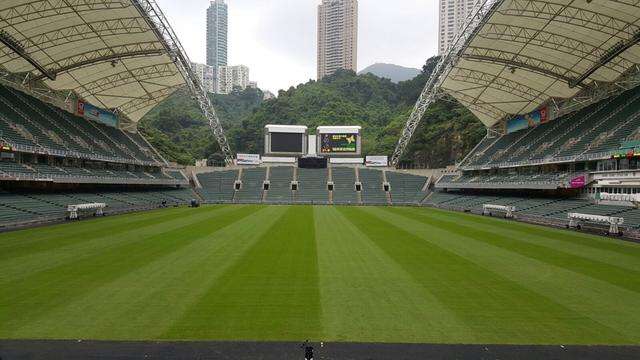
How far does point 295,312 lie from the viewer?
10406mm

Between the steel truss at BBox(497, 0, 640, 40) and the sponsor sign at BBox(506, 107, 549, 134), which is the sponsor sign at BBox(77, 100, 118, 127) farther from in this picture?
the sponsor sign at BBox(506, 107, 549, 134)

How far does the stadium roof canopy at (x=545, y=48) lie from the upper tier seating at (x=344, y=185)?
847 inches

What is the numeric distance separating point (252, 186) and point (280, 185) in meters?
4.66

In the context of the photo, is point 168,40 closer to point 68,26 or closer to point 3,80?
point 68,26

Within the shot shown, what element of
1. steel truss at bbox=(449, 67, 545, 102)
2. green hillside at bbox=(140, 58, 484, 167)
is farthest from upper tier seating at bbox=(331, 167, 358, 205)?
steel truss at bbox=(449, 67, 545, 102)

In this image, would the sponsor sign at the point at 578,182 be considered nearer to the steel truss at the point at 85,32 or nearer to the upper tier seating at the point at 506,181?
the upper tier seating at the point at 506,181

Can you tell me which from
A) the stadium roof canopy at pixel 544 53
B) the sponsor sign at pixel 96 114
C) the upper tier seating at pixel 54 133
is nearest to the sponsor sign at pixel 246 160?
the upper tier seating at pixel 54 133

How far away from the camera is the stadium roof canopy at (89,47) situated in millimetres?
30484

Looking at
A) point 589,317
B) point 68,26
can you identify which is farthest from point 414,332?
point 68,26

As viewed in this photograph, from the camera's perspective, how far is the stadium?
30.7 feet

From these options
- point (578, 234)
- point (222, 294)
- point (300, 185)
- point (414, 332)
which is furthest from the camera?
point (300, 185)

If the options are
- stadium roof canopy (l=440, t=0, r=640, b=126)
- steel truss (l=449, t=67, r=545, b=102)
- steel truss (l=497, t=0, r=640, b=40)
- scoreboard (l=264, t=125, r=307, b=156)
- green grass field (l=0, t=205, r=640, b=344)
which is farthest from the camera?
scoreboard (l=264, t=125, r=307, b=156)

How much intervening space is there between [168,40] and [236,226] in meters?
20.3

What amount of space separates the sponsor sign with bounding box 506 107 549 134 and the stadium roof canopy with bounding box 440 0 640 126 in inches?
52.6
